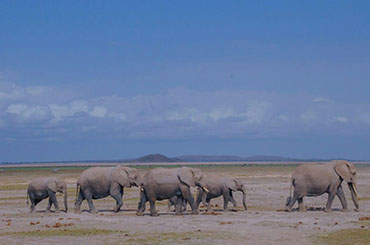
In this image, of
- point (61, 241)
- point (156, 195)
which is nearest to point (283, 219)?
point (156, 195)

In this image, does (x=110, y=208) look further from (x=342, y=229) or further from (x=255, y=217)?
(x=342, y=229)

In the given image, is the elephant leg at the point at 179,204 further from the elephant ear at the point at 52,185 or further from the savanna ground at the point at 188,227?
the elephant ear at the point at 52,185

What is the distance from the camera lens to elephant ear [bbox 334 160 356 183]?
3497 cm

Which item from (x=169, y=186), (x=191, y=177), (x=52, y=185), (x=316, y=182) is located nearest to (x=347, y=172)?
(x=316, y=182)

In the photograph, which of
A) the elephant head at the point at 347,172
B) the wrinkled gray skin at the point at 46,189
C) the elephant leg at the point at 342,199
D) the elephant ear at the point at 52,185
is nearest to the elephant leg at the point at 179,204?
the wrinkled gray skin at the point at 46,189

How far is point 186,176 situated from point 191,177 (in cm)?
33

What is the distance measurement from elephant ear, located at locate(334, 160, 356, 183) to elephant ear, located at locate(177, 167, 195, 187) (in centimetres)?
731

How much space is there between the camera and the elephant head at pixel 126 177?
34531 mm

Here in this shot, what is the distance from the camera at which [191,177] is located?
1303 inches

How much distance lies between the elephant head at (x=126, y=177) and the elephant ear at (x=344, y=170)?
32.2 feet

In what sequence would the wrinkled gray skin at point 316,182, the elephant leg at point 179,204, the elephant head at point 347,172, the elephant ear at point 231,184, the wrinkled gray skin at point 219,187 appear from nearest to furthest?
the elephant leg at point 179,204
the wrinkled gray skin at point 316,182
the elephant head at point 347,172
the wrinkled gray skin at point 219,187
the elephant ear at point 231,184

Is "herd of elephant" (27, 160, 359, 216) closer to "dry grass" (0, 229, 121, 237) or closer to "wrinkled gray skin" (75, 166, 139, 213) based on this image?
"wrinkled gray skin" (75, 166, 139, 213)

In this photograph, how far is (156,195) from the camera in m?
33.0

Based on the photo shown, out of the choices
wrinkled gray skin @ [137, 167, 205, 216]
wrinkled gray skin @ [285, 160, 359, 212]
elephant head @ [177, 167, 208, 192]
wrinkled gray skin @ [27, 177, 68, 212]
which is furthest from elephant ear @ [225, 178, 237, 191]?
wrinkled gray skin @ [27, 177, 68, 212]
